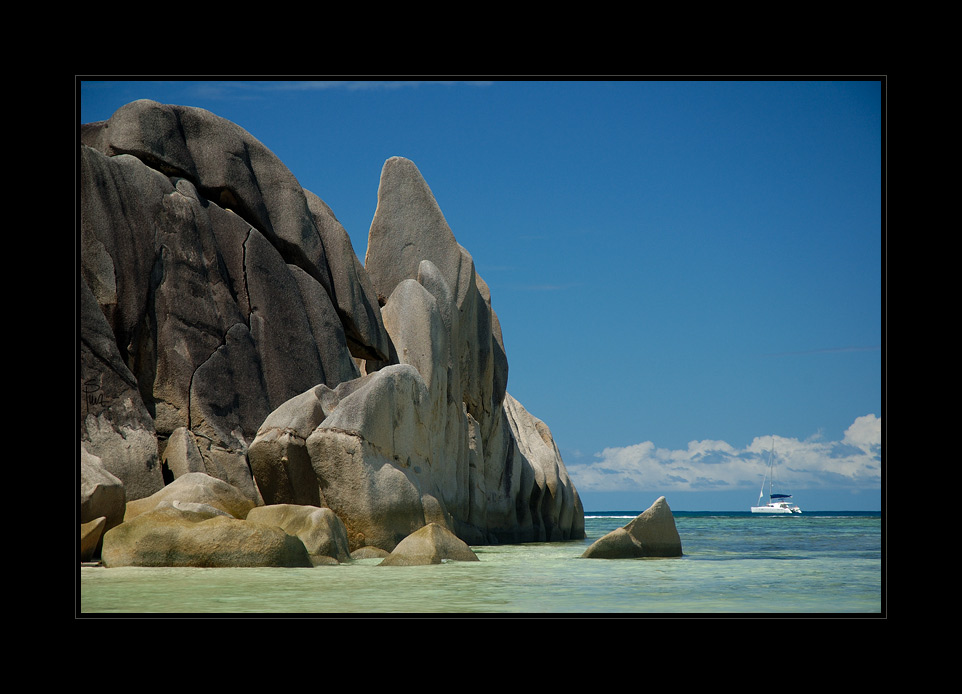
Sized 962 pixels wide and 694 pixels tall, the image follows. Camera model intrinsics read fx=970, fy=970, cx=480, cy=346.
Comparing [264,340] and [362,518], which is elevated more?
[264,340]

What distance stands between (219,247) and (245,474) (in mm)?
4934

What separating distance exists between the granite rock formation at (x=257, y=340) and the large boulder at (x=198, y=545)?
0.25 meters

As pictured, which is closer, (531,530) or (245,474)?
(245,474)

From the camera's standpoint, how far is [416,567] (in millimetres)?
13664

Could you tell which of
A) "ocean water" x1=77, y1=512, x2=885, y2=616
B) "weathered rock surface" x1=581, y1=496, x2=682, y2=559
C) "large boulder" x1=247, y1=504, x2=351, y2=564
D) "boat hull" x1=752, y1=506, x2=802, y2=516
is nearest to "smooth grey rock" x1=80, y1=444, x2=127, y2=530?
"ocean water" x1=77, y1=512, x2=885, y2=616

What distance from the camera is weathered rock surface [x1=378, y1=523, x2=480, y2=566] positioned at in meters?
14.1

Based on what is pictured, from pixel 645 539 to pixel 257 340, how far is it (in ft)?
28.8

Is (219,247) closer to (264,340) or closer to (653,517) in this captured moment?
(264,340)

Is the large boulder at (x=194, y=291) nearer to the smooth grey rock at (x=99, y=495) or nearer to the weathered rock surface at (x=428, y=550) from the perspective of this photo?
the smooth grey rock at (x=99, y=495)

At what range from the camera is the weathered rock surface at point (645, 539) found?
16781 millimetres
